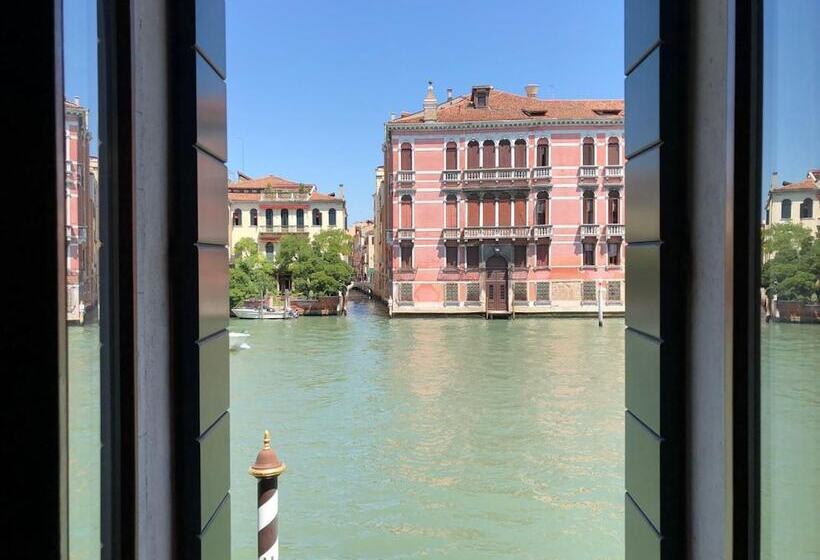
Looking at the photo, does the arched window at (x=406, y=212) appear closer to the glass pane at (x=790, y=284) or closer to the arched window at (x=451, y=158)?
the arched window at (x=451, y=158)

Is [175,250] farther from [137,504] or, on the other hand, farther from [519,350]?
[519,350]

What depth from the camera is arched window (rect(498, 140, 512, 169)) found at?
23344 mm

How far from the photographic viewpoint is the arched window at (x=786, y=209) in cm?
91

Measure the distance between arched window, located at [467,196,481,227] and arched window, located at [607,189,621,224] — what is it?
420 centimetres

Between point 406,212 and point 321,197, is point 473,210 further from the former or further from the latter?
point 321,197

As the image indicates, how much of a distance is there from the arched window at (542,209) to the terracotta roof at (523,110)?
250 cm

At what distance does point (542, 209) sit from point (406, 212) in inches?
177

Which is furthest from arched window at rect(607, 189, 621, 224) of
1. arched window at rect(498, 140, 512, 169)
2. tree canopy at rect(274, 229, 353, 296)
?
tree canopy at rect(274, 229, 353, 296)

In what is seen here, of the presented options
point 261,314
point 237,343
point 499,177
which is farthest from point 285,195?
point 237,343

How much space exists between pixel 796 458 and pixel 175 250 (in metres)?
1.00

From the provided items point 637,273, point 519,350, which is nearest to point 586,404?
point 519,350

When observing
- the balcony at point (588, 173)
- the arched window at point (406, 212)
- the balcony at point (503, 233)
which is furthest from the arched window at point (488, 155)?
the balcony at point (588, 173)

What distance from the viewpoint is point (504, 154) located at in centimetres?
2341

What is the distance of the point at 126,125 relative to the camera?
106 cm
